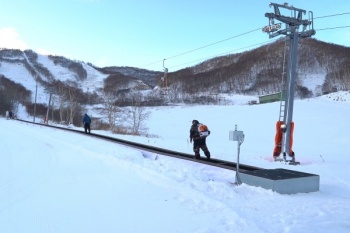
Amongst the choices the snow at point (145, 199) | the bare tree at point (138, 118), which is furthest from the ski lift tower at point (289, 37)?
the bare tree at point (138, 118)

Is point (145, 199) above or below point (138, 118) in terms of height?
below

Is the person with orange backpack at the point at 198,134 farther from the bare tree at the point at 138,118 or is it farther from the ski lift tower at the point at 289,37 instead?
the bare tree at the point at 138,118

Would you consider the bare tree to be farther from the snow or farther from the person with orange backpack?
the snow

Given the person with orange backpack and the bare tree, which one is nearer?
the person with orange backpack

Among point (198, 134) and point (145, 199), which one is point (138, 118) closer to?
point (198, 134)

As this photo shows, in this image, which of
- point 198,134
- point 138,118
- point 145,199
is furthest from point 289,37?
point 138,118

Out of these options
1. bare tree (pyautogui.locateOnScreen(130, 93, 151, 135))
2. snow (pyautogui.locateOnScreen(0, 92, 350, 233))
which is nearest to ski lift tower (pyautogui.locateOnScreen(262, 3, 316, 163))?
snow (pyautogui.locateOnScreen(0, 92, 350, 233))

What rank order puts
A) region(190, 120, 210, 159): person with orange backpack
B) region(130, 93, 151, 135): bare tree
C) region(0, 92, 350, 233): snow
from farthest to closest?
region(130, 93, 151, 135): bare tree, region(190, 120, 210, 159): person with orange backpack, region(0, 92, 350, 233): snow

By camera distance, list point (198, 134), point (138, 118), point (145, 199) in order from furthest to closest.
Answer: point (138, 118), point (198, 134), point (145, 199)

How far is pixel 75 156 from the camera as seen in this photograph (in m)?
13.6

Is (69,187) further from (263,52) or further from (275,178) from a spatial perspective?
A: (263,52)

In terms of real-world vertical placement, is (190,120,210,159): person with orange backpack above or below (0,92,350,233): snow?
above

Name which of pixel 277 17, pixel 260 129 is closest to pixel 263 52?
pixel 260 129

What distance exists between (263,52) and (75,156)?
19616 centimetres
